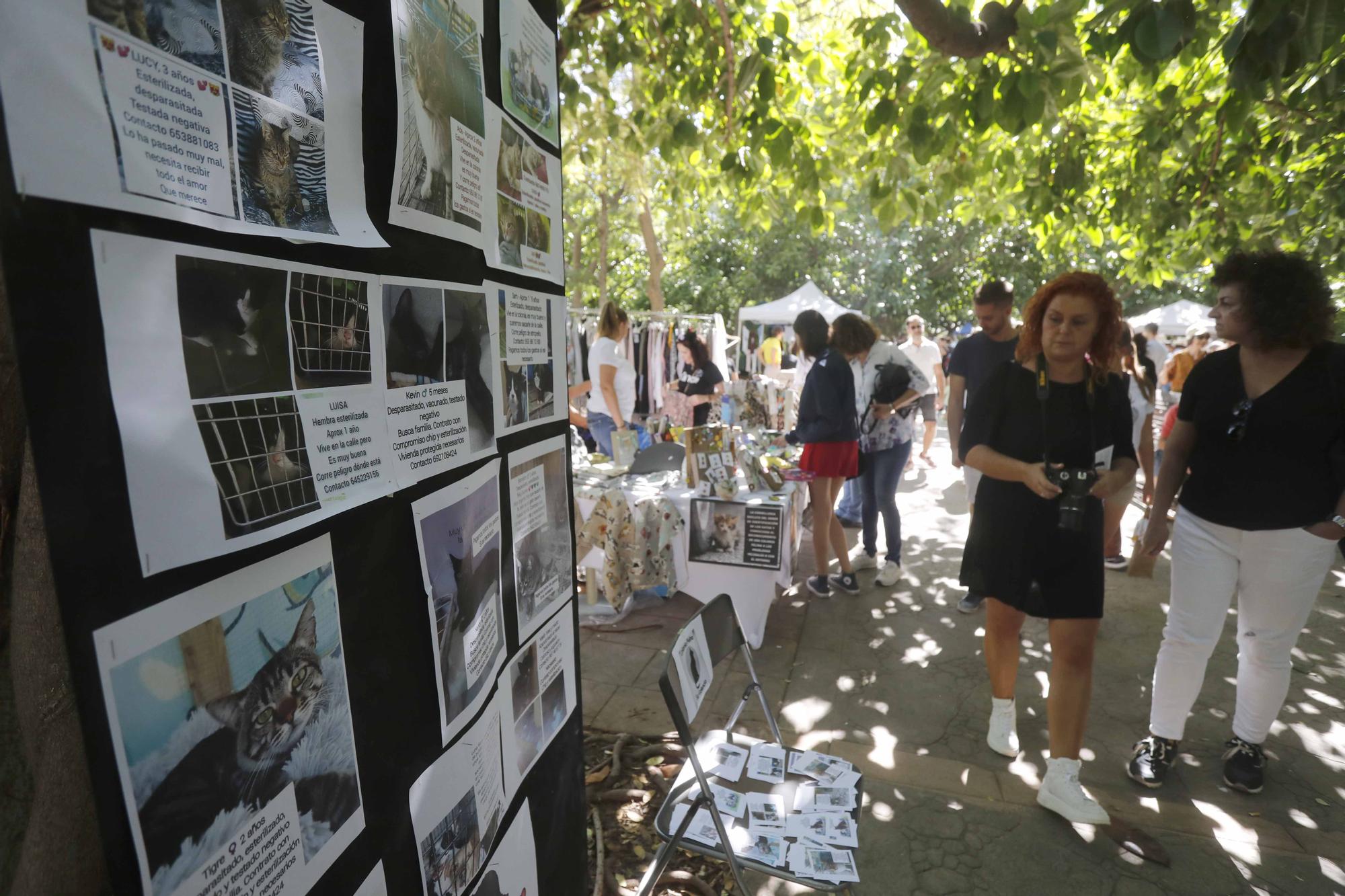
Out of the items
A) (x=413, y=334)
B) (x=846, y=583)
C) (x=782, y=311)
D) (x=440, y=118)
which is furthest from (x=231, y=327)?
(x=782, y=311)

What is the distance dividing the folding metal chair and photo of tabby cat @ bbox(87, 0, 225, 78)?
1564 mm

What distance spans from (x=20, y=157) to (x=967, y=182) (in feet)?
14.0

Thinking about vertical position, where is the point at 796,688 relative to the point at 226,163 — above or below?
below

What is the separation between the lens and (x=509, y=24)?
4.13ft

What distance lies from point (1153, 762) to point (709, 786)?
2.16 metres

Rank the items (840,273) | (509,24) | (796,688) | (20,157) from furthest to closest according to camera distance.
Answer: (840,273)
(796,688)
(509,24)
(20,157)

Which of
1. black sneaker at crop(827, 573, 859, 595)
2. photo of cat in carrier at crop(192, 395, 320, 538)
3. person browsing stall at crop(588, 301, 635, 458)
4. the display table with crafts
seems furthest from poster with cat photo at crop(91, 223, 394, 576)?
person browsing stall at crop(588, 301, 635, 458)

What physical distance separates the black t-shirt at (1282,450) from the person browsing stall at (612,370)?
419cm

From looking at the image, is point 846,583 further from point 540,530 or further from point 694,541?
point 540,530

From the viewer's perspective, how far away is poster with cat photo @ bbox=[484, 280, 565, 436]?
4.13 feet

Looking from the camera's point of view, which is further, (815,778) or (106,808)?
(815,778)

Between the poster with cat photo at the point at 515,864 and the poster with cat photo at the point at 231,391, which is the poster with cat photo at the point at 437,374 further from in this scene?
the poster with cat photo at the point at 515,864

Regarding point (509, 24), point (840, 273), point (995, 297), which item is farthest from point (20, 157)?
point (840, 273)

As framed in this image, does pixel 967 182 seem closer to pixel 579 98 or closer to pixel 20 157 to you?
pixel 579 98
